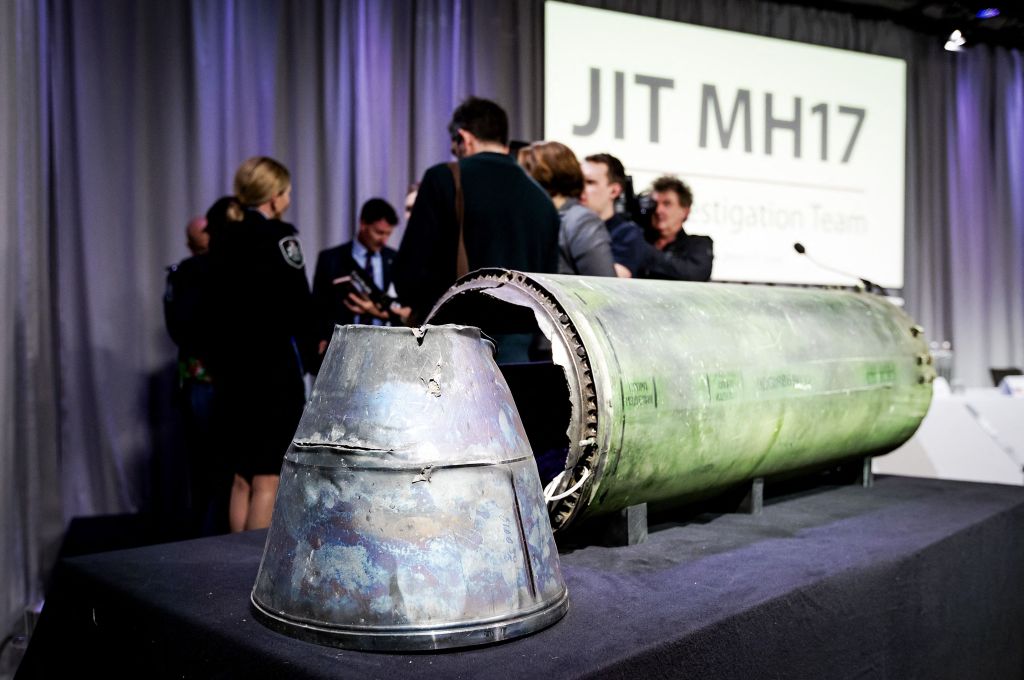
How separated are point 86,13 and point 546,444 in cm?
365

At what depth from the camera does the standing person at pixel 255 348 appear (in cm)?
261

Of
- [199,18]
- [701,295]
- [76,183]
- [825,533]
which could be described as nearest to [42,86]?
[76,183]

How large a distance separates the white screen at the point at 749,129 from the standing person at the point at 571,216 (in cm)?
268

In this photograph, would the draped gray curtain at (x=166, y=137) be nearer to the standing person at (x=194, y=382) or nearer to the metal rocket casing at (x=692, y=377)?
the standing person at (x=194, y=382)

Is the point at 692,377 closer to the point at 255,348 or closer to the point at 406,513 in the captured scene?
the point at 406,513

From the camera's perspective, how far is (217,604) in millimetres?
1192

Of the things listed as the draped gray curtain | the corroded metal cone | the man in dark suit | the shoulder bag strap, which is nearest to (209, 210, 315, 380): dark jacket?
the shoulder bag strap

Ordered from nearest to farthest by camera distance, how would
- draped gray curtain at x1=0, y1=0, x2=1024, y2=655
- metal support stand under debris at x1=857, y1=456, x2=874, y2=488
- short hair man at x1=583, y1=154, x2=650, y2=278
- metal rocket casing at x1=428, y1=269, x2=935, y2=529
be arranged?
metal rocket casing at x1=428, y1=269, x2=935, y2=529 < metal support stand under debris at x1=857, y1=456, x2=874, y2=488 < short hair man at x1=583, y1=154, x2=650, y2=278 < draped gray curtain at x1=0, y1=0, x2=1024, y2=655

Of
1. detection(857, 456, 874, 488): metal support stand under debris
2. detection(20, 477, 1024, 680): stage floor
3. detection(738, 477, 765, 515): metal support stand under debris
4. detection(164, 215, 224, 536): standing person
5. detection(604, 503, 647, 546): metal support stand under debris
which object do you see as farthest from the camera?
detection(164, 215, 224, 536): standing person

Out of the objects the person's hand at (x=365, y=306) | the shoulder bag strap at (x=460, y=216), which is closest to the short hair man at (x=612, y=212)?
the shoulder bag strap at (x=460, y=216)

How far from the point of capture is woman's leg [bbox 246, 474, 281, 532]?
2.55 meters

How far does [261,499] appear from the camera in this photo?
257 cm

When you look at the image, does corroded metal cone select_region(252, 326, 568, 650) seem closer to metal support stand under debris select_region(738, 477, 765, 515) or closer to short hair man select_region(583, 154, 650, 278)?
metal support stand under debris select_region(738, 477, 765, 515)

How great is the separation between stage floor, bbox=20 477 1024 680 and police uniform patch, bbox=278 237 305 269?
1.18m
